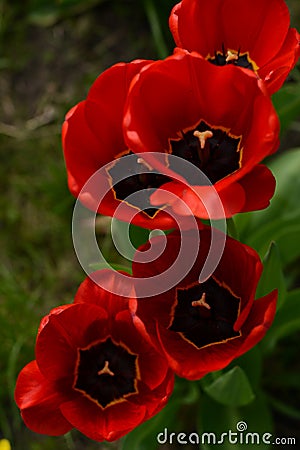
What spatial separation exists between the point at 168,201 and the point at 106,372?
1.27 ft

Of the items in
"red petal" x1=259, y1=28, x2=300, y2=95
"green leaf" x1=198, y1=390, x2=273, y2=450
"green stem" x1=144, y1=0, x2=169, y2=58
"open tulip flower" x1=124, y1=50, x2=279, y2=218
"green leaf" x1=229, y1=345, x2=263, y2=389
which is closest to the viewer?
"open tulip flower" x1=124, y1=50, x2=279, y2=218

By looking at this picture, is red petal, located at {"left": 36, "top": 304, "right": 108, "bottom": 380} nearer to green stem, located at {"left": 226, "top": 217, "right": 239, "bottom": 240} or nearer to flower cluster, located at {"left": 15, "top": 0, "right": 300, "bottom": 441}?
flower cluster, located at {"left": 15, "top": 0, "right": 300, "bottom": 441}

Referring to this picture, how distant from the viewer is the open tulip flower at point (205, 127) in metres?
1.07

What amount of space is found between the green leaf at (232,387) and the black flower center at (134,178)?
37 centimetres

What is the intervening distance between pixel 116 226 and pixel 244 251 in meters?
0.36

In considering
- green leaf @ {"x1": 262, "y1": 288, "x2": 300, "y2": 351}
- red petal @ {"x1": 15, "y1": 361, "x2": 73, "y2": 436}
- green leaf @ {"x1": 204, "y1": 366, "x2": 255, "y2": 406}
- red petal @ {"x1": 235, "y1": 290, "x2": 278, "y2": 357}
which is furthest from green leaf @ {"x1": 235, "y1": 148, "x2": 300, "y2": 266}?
red petal @ {"x1": 15, "y1": 361, "x2": 73, "y2": 436}

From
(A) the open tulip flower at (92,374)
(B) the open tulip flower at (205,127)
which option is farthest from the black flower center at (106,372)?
(B) the open tulip flower at (205,127)

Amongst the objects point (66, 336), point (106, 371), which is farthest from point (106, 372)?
point (66, 336)

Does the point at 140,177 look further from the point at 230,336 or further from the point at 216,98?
the point at 230,336

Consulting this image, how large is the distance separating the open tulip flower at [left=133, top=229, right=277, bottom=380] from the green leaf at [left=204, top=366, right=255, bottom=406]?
0.13 m

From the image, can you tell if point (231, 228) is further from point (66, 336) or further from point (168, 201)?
point (66, 336)

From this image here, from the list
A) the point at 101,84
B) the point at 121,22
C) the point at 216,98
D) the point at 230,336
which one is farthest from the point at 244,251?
the point at 121,22

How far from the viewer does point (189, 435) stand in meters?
1.92

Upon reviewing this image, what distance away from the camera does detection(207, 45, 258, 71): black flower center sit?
4.32ft
